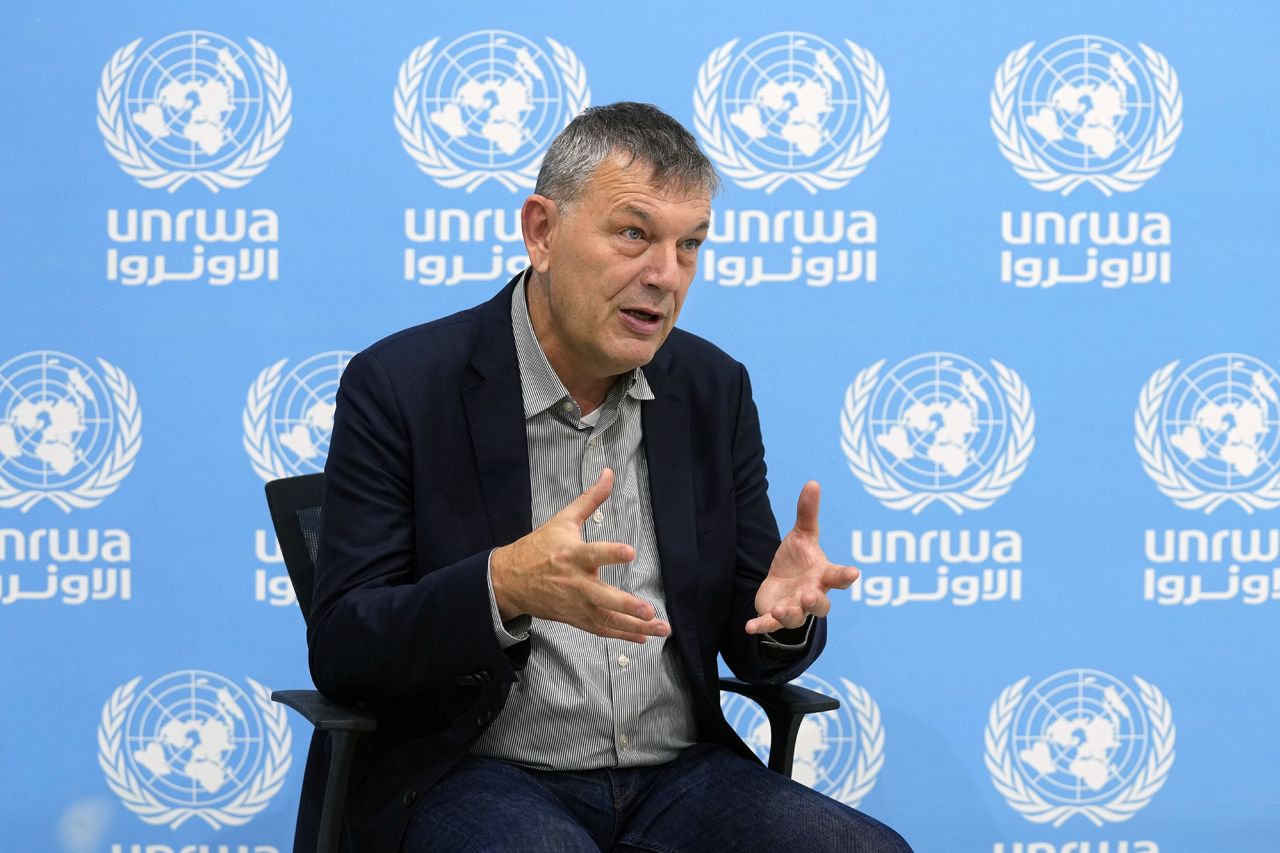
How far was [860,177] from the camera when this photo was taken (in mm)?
3027

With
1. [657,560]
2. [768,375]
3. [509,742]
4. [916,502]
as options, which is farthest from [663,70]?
[509,742]

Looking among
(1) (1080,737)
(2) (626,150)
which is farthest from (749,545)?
(1) (1080,737)

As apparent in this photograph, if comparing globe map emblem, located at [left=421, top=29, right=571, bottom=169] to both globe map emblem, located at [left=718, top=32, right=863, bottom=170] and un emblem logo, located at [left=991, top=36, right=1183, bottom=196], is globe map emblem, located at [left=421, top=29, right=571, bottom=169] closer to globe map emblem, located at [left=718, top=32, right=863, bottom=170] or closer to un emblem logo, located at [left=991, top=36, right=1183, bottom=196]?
globe map emblem, located at [left=718, top=32, right=863, bottom=170]

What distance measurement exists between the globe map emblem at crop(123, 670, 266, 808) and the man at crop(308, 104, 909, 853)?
43.7 inches

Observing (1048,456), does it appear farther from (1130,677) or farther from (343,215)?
(343,215)

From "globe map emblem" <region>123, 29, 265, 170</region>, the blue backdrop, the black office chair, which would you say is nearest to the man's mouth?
the black office chair

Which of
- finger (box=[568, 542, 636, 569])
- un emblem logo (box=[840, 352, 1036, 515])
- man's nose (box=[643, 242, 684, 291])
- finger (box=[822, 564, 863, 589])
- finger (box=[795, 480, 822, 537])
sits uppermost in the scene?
man's nose (box=[643, 242, 684, 291])

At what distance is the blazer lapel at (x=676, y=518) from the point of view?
2.10 m

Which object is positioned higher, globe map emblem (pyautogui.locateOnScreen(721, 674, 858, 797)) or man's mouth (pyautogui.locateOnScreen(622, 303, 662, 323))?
man's mouth (pyautogui.locateOnScreen(622, 303, 662, 323))

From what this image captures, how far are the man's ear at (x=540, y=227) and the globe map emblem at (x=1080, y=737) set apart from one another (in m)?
1.75

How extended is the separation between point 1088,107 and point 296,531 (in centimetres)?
203

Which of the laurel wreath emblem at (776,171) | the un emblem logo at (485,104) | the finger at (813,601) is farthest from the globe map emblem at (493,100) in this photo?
the finger at (813,601)

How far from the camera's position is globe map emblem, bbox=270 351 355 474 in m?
2.97

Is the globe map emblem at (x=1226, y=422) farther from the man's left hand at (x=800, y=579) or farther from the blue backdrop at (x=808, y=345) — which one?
the man's left hand at (x=800, y=579)
